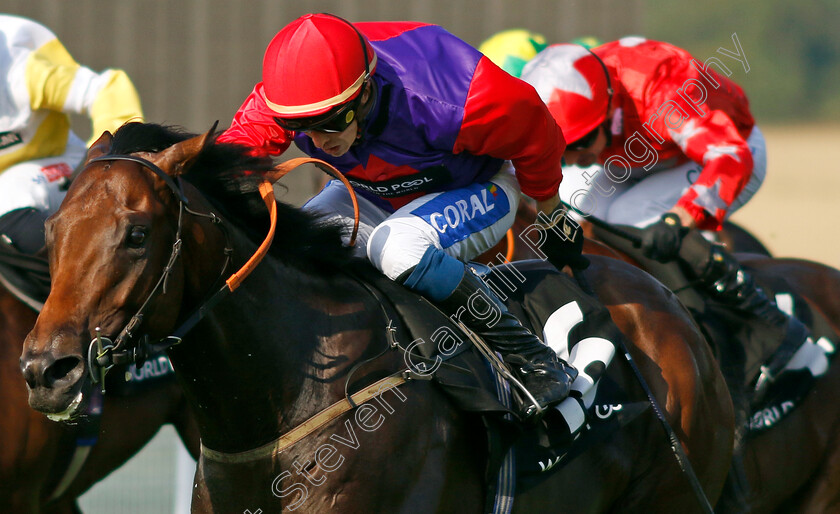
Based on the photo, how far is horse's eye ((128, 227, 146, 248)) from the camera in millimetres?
2078

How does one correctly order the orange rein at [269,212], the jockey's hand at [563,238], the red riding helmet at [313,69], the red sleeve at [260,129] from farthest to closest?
the jockey's hand at [563,238], the red sleeve at [260,129], the red riding helmet at [313,69], the orange rein at [269,212]

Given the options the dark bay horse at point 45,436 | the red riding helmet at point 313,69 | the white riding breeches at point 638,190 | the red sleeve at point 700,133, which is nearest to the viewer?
the red riding helmet at point 313,69

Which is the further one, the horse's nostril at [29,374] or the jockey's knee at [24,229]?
the jockey's knee at [24,229]

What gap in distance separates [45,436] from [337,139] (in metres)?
1.85

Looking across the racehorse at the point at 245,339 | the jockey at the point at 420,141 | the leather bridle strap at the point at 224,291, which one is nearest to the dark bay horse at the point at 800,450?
the jockey at the point at 420,141

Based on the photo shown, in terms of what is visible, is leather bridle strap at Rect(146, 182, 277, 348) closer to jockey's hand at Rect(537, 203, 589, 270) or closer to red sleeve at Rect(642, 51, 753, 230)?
jockey's hand at Rect(537, 203, 589, 270)

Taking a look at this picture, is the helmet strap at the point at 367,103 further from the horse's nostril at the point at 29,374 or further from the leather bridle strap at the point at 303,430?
the horse's nostril at the point at 29,374

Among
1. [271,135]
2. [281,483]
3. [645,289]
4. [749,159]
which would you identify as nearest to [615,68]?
[749,159]

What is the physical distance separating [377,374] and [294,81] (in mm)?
749

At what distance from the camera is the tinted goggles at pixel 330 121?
2496mm

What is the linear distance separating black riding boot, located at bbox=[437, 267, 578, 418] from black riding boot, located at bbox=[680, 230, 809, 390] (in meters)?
1.29

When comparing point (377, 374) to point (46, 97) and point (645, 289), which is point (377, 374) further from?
point (46, 97)

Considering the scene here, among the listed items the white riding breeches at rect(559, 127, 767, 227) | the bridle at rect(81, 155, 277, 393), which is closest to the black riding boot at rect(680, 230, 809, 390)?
the white riding breeches at rect(559, 127, 767, 227)

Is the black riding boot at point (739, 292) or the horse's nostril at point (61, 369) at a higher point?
the horse's nostril at point (61, 369)
